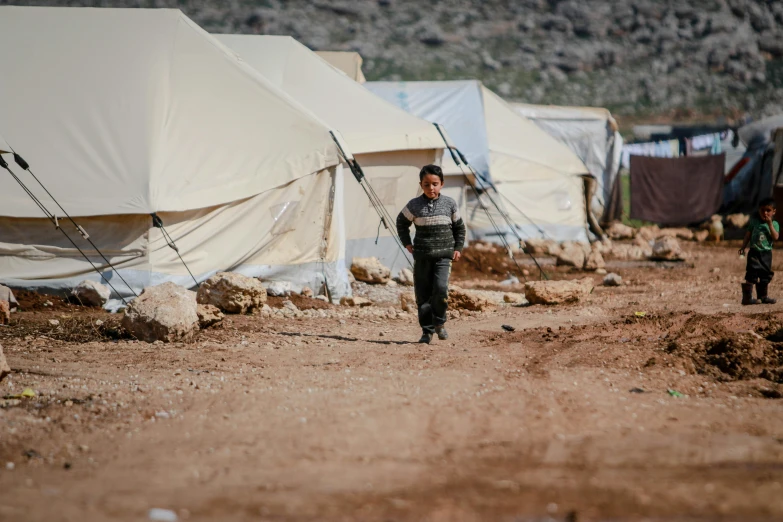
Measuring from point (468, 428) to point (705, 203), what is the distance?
61.2 ft

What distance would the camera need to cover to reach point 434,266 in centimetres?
687

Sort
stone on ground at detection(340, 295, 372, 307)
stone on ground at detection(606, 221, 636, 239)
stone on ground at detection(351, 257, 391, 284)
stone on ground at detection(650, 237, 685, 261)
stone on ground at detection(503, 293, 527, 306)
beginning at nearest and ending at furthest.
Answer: stone on ground at detection(340, 295, 372, 307) < stone on ground at detection(503, 293, 527, 306) < stone on ground at detection(351, 257, 391, 284) < stone on ground at detection(650, 237, 685, 261) < stone on ground at detection(606, 221, 636, 239)

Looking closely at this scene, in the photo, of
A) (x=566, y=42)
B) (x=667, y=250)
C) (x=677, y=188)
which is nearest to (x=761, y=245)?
(x=667, y=250)

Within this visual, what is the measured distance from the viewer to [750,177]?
2220cm

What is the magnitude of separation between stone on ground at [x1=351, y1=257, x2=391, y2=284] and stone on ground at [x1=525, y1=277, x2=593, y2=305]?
246cm

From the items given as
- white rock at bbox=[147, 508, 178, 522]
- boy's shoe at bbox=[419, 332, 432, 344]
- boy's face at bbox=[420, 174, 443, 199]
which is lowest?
boy's shoe at bbox=[419, 332, 432, 344]

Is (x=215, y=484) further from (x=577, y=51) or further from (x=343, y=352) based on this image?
(x=577, y=51)

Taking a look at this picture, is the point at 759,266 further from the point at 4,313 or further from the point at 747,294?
the point at 4,313

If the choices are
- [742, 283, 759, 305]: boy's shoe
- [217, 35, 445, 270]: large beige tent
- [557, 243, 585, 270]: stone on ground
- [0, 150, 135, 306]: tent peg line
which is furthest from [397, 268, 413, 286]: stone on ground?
[742, 283, 759, 305]: boy's shoe

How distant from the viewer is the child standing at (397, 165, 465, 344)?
6.80 meters

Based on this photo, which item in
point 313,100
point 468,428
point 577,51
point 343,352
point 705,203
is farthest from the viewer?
point 577,51

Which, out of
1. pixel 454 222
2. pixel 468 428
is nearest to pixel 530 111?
pixel 454 222

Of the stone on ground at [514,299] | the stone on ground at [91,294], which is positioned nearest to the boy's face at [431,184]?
the stone on ground at [514,299]

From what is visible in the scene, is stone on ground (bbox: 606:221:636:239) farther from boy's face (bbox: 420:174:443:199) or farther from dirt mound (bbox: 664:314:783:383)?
boy's face (bbox: 420:174:443:199)
